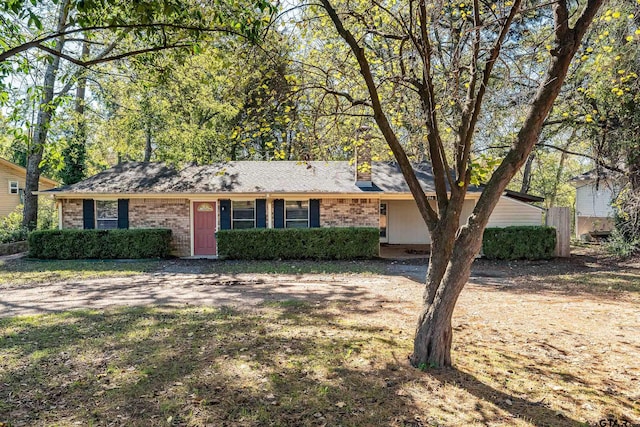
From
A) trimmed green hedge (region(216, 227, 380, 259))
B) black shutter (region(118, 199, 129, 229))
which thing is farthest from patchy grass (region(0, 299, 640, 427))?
black shutter (region(118, 199, 129, 229))

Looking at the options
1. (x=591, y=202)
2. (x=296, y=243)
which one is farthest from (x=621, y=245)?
(x=296, y=243)

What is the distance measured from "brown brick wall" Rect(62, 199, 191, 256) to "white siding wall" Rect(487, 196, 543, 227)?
11.5m

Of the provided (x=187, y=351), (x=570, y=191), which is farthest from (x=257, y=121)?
(x=570, y=191)

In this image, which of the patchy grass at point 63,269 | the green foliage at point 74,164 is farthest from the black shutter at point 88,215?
the green foliage at point 74,164

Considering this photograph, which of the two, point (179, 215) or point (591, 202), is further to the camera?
point (591, 202)

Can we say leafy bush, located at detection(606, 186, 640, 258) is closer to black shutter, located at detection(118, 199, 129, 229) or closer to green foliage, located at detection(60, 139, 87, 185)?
black shutter, located at detection(118, 199, 129, 229)

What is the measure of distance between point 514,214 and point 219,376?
45.7ft

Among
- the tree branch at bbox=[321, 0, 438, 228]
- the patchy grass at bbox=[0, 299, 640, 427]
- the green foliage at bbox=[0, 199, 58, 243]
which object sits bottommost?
the patchy grass at bbox=[0, 299, 640, 427]

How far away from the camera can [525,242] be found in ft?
44.5

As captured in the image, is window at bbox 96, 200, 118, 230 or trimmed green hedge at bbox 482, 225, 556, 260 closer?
trimmed green hedge at bbox 482, 225, 556, 260

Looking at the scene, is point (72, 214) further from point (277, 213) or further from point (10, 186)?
point (10, 186)

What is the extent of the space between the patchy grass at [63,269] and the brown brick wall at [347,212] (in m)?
6.14

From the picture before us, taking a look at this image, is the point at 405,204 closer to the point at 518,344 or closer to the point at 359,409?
the point at 518,344

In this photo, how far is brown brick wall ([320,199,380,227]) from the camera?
49.5 feet
